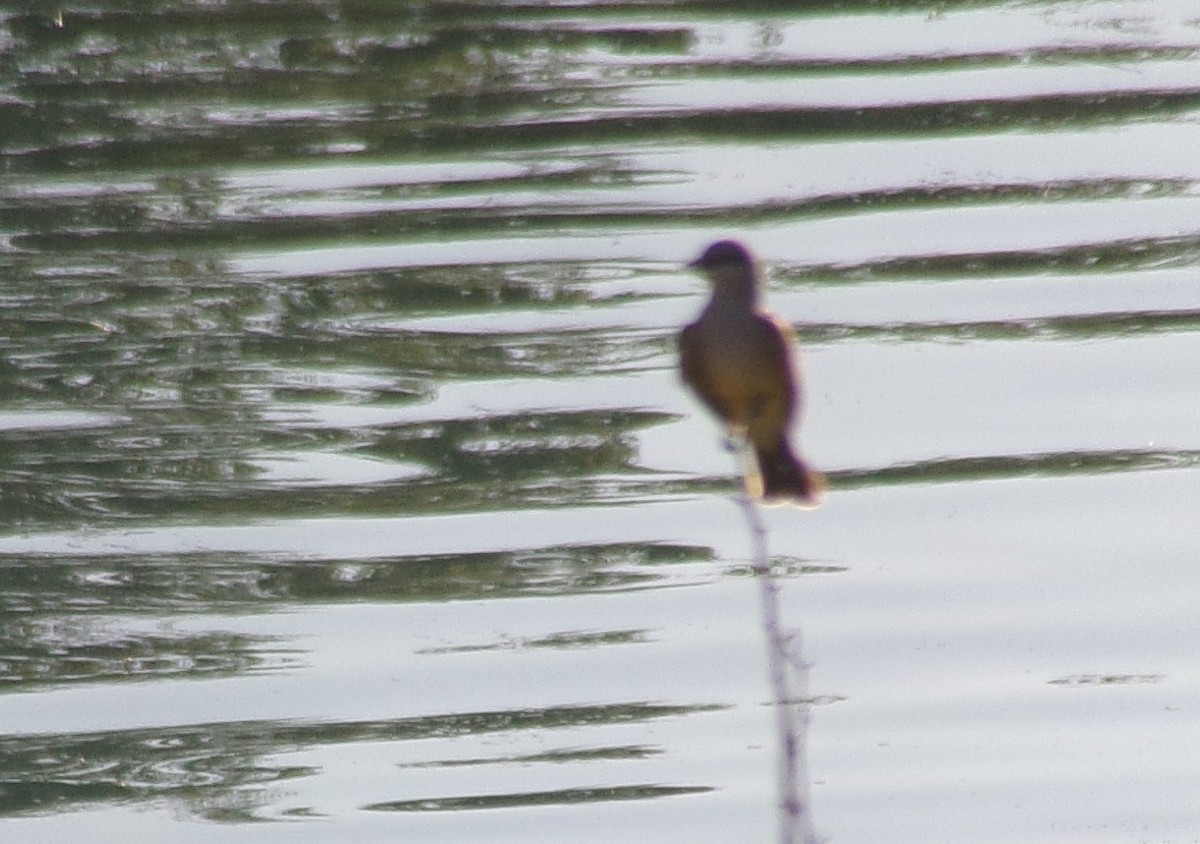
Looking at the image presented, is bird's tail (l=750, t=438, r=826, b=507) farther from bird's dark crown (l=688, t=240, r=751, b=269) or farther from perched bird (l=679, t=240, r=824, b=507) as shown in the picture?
bird's dark crown (l=688, t=240, r=751, b=269)

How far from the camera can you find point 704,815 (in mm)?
5395

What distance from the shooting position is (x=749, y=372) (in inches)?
131

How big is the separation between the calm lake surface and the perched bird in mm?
2082

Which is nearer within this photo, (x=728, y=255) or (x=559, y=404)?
(x=728, y=255)

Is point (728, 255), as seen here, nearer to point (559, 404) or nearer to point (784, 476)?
point (784, 476)

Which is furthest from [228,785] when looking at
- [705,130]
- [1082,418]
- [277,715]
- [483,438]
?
[705,130]

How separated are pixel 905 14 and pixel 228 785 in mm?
Result: 4212

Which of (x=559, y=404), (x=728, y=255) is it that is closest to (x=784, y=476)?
(x=728, y=255)

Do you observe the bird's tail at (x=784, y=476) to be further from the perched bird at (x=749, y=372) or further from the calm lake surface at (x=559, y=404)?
the calm lake surface at (x=559, y=404)

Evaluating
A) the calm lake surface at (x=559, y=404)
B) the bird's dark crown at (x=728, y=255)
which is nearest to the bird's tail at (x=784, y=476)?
the bird's dark crown at (x=728, y=255)

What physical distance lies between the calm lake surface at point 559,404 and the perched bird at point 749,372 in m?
2.08

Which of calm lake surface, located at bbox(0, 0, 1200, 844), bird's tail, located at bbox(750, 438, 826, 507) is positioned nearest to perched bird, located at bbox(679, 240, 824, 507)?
bird's tail, located at bbox(750, 438, 826, 507)

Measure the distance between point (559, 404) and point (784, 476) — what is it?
390cm

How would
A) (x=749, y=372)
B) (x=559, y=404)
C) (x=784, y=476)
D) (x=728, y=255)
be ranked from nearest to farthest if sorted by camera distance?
(x=784, y=476), (x=749, y=372), (x=728, y=255), (x=559, y=404)
